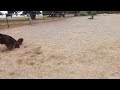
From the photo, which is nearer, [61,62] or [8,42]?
[61,62]

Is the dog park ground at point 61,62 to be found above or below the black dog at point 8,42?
below

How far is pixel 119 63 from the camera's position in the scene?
22.7ft

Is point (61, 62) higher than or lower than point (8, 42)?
lower

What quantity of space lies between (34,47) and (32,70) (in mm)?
3270

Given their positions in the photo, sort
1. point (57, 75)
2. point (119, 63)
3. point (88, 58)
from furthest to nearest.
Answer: point (88, 58) < point (119, 63) < point (57, 75)

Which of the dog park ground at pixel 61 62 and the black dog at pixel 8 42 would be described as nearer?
the dog park ground at pixel 61 62

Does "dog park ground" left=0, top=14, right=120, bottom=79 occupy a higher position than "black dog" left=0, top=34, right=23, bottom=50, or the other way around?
"black dog" left=0, top=34, right=23, bottom=50

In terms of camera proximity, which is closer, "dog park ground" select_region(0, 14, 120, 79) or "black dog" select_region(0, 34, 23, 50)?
"dog park ground" select_region(0, 14, 120, 79)

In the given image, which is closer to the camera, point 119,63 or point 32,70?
point 32,70
